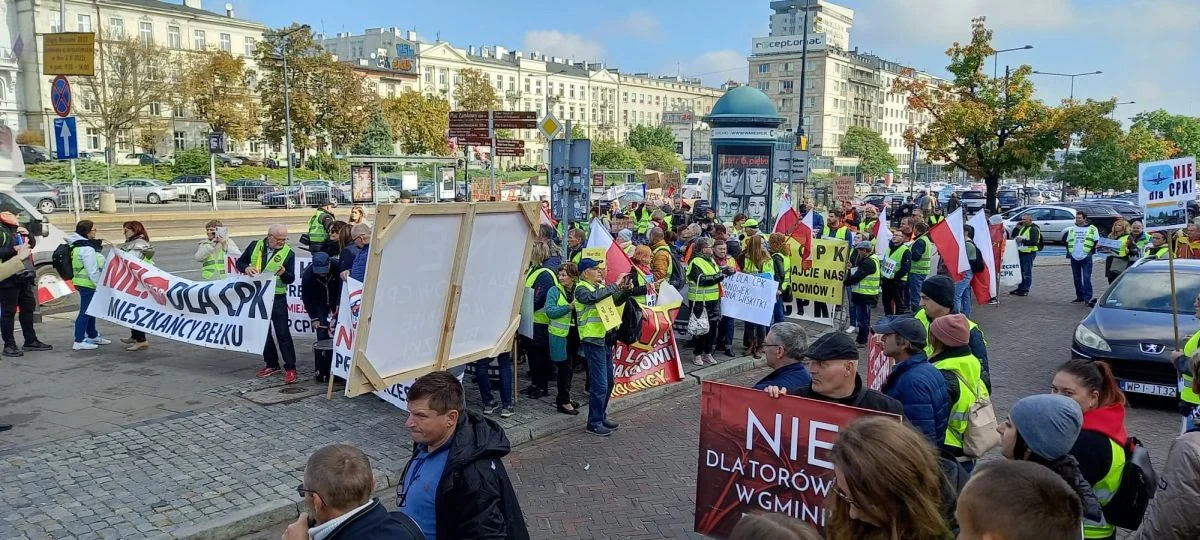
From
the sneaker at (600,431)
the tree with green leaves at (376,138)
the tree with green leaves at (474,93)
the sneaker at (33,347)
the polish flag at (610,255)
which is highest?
the tree with green leaves at (474,93)

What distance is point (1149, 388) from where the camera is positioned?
28.4 ft

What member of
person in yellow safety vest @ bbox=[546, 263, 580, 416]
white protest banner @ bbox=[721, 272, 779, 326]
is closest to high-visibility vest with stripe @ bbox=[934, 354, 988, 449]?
person in yellow safety vest @ bbox=[546, 263, 580, 416]

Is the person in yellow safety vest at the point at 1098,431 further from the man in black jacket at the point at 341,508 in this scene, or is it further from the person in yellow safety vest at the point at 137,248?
the person in yellow safety vest at the point at 137,248

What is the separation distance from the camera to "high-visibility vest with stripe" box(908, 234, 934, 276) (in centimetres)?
1207

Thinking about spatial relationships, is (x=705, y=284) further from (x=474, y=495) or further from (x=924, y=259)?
(x=474, y=495)

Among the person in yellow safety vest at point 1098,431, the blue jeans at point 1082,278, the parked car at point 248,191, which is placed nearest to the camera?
the person in yellow safety vest at point 1098,431

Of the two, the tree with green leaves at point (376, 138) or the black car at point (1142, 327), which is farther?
the tree with green leaves at point (376, 138)

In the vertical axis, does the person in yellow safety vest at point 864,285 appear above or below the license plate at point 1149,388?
above

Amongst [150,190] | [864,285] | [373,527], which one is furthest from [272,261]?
[150,190]

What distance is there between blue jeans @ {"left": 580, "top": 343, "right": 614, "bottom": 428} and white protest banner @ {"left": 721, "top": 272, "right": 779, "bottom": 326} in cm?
338

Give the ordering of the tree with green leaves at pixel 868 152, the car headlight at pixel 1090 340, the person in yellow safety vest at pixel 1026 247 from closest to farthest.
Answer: the car headlight at pixel 1090 340, the person in yellow safety vest at pixel 1026 247, the tree with green leaves at pixel 868 152

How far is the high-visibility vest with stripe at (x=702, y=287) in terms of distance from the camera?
10414 millimetres

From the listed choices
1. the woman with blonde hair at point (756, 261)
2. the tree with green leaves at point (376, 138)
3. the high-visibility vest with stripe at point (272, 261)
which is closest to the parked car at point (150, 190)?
the tree with green leaves at point (376, 138)

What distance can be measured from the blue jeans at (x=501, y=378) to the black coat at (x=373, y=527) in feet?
17.0
